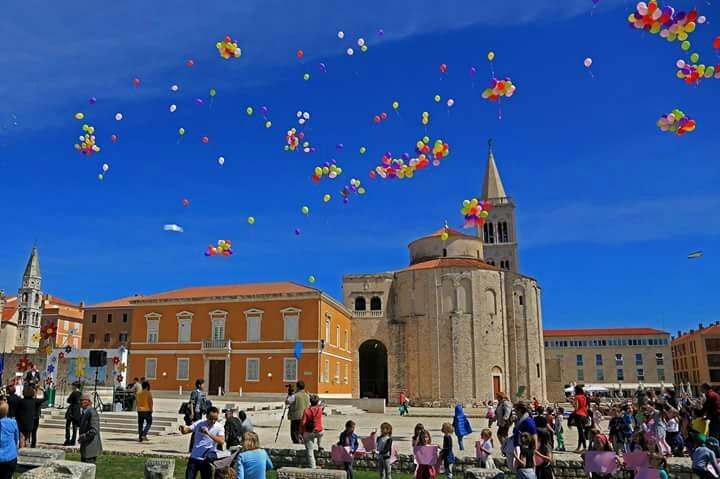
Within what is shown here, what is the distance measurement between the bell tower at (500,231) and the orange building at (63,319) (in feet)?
176

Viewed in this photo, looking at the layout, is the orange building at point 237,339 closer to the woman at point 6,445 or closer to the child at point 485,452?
the child at point 485,452

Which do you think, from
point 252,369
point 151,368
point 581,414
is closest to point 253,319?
point 252,369

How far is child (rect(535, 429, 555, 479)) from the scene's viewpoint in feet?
25.5

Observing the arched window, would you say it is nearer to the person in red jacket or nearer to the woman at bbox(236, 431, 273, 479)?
the person in red jacket

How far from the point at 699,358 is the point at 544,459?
87.0 metres

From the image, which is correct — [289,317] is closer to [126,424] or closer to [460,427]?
[126,424]

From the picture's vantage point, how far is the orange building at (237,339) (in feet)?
122

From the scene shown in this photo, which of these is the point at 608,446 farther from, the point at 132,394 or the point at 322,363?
the point at 322,363

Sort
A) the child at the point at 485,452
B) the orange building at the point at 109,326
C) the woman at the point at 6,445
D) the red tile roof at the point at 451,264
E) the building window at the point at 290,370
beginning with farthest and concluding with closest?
the orange building at the point at 109,326 < the red tile roof at the point at 451,264 < the building window at the point at 290,370 < the child at the point at 485,452 < the woman at the point at 6,445

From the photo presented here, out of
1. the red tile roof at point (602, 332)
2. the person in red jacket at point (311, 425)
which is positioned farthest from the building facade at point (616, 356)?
the person in red jacket at point (311, 425)

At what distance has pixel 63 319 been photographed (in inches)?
3125

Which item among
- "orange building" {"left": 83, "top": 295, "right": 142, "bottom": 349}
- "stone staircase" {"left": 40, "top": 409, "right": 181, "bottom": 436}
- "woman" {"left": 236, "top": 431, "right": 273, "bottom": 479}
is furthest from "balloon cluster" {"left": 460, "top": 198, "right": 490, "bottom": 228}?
"orange building" {"left": 83, "top": 295, "right": 142, "bottom": 349}

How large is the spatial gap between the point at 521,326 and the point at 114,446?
143 feet

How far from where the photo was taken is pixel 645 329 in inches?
3627
